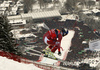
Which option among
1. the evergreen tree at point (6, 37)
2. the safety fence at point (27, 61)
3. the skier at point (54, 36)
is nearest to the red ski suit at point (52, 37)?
the skier at point (54, 36)

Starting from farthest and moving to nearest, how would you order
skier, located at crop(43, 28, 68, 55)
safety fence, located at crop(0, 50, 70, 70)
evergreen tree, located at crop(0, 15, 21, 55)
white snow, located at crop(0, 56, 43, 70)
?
1. skier, located at crop(43, 28, 68, 55)
2. evergreen tree, located at crop(0, 15, 21, 55)
3. safety fence, located at crop(0, 50, 70, 70)
4. white snow, located at crop(0, 56, 43, 70)

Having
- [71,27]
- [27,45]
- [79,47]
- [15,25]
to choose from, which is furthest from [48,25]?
[79,47]

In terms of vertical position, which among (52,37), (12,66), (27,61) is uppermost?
(12,66)

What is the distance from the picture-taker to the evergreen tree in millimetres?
15672

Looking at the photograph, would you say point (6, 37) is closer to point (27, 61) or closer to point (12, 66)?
point (27, 61)

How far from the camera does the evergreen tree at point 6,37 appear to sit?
15.7m

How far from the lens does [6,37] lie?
16.0m

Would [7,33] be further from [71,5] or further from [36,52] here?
[71,5]

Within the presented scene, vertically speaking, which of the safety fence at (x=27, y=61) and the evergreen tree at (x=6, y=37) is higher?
the evergreen tree at (x=6, y=37)

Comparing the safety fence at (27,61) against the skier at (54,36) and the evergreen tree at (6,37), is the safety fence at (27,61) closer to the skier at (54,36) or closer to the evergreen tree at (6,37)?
the evergreen tree at (6,37)

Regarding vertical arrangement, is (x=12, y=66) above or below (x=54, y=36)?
above

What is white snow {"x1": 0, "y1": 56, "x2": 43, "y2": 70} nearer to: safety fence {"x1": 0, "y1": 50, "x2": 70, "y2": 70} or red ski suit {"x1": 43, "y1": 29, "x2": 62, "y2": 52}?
safety fence {"x1": 0, "y1": 50, "x2": 70, "y2": 70}

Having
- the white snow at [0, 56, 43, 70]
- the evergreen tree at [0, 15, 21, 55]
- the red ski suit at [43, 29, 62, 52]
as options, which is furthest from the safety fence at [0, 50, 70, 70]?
the red ski suit at [43, 29, 62, 52]

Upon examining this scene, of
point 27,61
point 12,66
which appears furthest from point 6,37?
point 12,66
